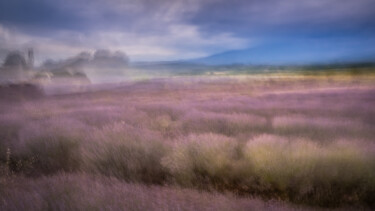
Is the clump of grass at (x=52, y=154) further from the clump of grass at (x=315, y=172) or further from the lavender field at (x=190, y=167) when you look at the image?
the clump of grass at (x=315, y=172)

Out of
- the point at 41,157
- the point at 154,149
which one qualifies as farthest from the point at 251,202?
the point at 41,157

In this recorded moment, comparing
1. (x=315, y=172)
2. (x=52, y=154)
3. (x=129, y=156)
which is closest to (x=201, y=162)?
(x=129, y=156)

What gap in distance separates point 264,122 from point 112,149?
4.19 m

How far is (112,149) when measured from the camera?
4.76 m

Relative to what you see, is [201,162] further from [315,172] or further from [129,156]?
[315,172]

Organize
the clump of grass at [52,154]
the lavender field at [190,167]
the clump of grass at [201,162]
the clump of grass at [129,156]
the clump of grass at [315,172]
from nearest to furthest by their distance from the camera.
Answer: the lavender field at [190,167]
the clump of grass at [315,172]
the clump of grass at [201,162]
the clump of grass at [129,156]
the clump of grass at [52,154]

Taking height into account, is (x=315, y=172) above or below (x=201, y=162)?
below

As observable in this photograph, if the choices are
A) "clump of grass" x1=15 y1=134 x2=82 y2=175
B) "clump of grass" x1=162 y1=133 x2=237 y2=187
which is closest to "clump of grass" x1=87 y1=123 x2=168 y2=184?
"clump of grass" x1=162 y1=133 x2=237 y2=187

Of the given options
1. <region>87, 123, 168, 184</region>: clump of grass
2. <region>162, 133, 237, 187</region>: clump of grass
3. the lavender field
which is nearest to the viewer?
the lavender field

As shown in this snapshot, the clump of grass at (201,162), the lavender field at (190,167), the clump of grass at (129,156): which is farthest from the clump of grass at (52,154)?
the clump of grass at (201,162)

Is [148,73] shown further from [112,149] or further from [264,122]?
[112,149]

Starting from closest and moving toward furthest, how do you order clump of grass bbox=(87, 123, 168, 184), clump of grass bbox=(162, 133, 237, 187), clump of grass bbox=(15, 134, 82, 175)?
clump of grass bbox=(162, 133, 237, 187), clump of grass bbox=(87, 123, 168, 184), clump of grass bbox=(15, 134, 82, 175)

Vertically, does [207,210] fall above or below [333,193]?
above

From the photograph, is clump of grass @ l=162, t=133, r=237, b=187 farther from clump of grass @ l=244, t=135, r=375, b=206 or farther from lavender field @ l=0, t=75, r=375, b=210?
clump of grass @ l=244, t=135, r=375, b=206
